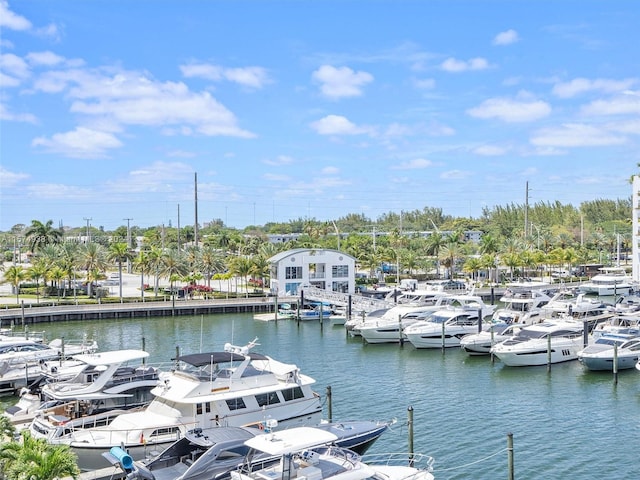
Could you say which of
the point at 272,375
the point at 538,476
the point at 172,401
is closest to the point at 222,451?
the point at 172,401

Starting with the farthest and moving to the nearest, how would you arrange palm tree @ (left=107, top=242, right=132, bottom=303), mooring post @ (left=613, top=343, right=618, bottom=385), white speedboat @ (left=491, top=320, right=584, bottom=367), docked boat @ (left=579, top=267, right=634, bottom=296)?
docked boat @ (left=579, top=267, right=634, bottom=296)
palm tree @ (left=107, top=242, right=132, bottom=303)
white speedboat @ (left=491, top=320, right=584, bottom=367)
mooring post @ (left=613, top=343, right=618, bottom=385)

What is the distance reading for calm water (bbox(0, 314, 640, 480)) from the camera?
2914 cm

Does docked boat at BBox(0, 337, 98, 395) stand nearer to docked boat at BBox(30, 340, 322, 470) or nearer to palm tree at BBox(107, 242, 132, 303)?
docked boat at BBox(30, 340, 322, 470)

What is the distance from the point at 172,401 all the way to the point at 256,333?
35.6 metres

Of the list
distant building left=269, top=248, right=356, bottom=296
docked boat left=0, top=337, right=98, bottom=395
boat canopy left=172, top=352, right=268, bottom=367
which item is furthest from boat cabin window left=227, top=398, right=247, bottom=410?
distant building left=269, top=248, right=356, bottom=296

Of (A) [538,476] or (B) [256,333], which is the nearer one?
(A) [538,476]

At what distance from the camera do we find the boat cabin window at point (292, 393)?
30.7 metres

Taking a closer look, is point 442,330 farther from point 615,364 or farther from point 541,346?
point 615,364

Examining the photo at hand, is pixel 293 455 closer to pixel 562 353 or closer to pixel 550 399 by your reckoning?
pixel 550 399

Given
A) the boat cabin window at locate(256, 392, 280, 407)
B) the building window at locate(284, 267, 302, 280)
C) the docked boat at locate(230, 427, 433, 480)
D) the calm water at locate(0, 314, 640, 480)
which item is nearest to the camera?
the docked boat at locate(230, 427, 433, 480)

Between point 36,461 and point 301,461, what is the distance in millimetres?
7636

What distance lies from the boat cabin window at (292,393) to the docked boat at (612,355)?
21.4 meters

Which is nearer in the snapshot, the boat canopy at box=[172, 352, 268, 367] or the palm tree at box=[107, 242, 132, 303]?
the boat canopy at box=[172, 352, 268, 367]

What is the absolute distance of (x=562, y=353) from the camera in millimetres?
47250
